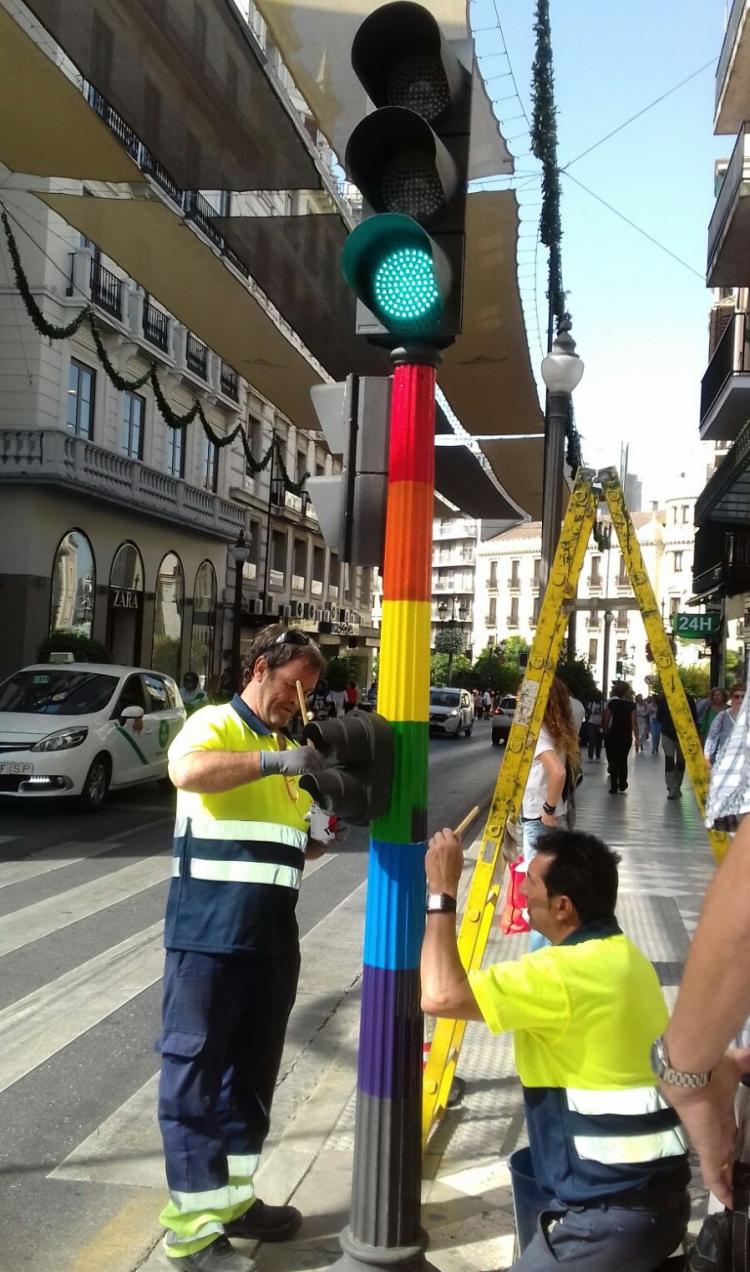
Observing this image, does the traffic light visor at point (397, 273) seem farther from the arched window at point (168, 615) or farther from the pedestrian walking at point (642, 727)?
the pedestrian walking at point (642, 727)

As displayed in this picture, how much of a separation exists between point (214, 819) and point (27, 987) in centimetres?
310

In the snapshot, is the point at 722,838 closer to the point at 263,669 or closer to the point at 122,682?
the point at 263,669

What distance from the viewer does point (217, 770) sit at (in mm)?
3102

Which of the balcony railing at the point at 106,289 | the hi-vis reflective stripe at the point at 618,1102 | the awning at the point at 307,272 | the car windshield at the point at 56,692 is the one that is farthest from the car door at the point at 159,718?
the balcony railing at the point at 106,289

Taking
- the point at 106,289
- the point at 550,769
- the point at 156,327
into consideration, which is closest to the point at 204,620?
the point at 156,327

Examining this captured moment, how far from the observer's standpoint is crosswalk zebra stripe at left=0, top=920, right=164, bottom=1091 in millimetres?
4852

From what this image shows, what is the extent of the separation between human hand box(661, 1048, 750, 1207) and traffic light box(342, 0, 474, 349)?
80.5 inches

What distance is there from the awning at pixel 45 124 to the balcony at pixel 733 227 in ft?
31.8

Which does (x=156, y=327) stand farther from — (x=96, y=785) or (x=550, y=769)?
(x=550, y=769)

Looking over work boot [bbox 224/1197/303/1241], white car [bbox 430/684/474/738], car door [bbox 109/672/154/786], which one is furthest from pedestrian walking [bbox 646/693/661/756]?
work boot [bbox 224/1197/303/1241]

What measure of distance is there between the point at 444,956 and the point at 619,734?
51.2 feet

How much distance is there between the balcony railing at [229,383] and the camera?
35.7 m

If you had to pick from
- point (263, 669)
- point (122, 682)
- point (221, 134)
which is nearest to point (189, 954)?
point (263, 669)

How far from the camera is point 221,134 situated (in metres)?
7.81
